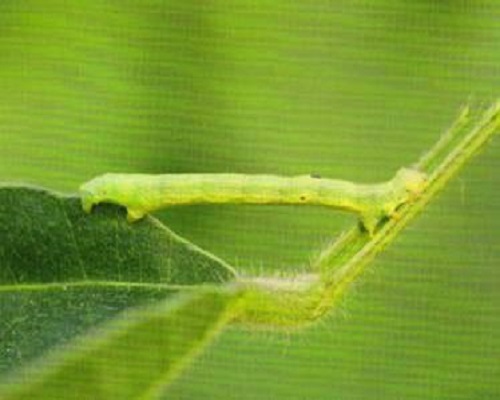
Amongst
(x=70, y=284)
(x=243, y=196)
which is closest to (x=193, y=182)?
(x=243, y=196)

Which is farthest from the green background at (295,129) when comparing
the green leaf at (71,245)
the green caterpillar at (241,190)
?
the green leaf at (71,245)

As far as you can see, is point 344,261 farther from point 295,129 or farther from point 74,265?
point 295,129

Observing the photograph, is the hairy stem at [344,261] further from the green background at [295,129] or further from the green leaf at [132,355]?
the green background at [295,129]

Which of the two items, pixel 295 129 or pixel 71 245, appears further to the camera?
pixel 295 129

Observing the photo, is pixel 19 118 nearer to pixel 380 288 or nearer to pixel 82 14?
pixel 82 14

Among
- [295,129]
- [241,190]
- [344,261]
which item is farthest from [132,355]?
[295,129]
